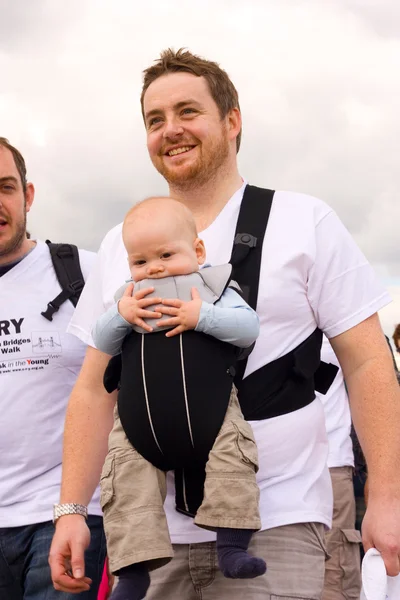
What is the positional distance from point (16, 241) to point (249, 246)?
2069 millimetres

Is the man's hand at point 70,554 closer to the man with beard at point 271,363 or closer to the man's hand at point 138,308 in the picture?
the man with beard at point 271,363

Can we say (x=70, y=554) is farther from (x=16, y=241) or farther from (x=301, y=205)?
(x=16, y=241)

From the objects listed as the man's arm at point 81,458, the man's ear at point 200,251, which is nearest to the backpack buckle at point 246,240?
the man's ear at point 200,251

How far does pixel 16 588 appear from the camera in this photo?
4695 millimetres

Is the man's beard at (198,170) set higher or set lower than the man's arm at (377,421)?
higher

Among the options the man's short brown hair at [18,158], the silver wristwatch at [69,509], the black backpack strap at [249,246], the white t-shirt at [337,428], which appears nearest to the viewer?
the black backpack strap at [249,246]

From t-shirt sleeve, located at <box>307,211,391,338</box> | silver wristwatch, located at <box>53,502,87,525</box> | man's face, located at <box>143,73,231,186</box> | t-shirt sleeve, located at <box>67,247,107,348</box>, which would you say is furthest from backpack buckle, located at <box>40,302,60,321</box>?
t-shirt sleeve, located at <box>307,211,391,338</box>

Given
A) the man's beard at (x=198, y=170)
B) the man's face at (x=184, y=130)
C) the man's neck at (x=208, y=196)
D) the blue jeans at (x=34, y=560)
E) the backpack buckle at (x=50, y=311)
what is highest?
the man's face at (x=184, y=130)

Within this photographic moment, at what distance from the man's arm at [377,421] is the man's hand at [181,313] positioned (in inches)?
28.0

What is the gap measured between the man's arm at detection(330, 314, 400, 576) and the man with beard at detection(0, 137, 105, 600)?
1.66m

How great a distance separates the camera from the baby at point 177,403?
10.1 ft

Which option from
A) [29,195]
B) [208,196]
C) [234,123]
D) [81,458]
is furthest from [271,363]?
[29,195]

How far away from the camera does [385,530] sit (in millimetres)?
3244

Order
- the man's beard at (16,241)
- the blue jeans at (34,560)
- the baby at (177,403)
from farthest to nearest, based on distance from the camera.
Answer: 1. the man's beard at (16,241)
2. the blue jeans at (34,560)
3. the baby at (177,403)
